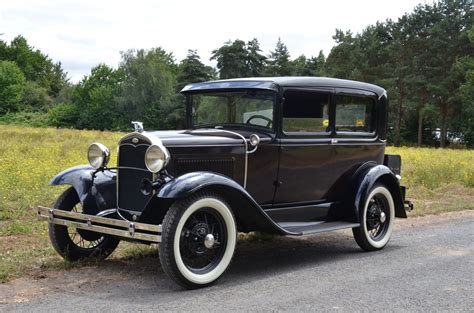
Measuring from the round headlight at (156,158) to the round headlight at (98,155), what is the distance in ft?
3.34

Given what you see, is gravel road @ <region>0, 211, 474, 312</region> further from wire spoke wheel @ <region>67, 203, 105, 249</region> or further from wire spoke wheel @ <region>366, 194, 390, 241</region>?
wire spoke wheel @ <region>67, 203, 105, 249</region>

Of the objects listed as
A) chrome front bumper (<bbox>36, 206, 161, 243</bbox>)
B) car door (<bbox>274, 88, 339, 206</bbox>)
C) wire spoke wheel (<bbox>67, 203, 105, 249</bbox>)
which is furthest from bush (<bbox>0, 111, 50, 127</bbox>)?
car door (<bbox>274, 88, 339, 206</bbox>)

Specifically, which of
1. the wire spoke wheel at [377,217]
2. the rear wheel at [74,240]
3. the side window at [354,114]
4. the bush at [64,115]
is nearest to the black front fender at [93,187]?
the rear wheel at [74,240]

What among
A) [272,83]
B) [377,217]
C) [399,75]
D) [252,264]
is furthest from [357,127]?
[399,75]

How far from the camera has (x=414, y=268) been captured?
569 cm

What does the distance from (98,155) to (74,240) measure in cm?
101

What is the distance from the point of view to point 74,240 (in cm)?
595

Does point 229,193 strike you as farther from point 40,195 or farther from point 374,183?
point 40,195

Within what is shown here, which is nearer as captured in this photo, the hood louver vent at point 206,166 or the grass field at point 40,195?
the hood louver vent at point 206,166

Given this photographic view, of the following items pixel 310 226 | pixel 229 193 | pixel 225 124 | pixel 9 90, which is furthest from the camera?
pixel 9 90

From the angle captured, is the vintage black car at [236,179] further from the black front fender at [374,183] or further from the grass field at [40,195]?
the grass field at [40,195]

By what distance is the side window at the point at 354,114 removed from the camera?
21.5 feet

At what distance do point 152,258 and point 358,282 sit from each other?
7.52 ft

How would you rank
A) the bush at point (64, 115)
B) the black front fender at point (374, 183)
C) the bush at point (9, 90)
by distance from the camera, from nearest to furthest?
the black front fender at point (374, 183) → the bush at point (64, 115) → the bush at point (9, 90)
